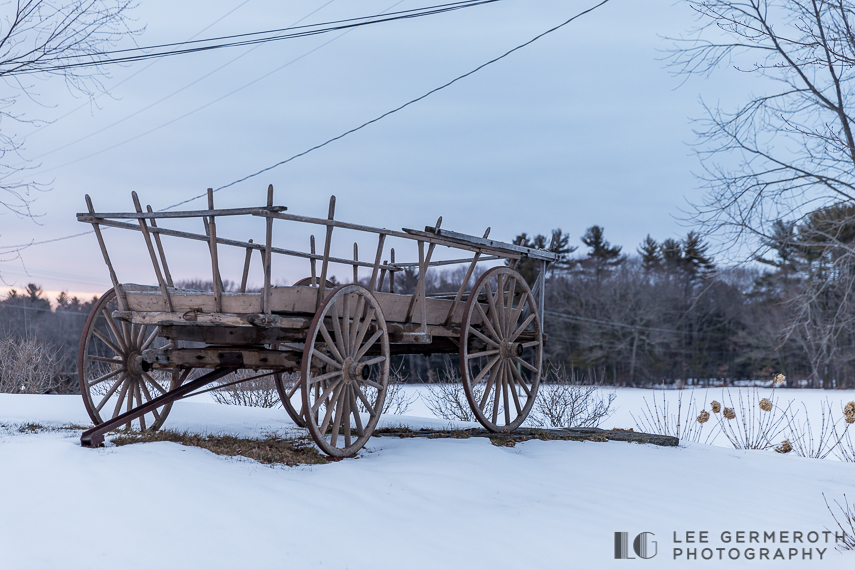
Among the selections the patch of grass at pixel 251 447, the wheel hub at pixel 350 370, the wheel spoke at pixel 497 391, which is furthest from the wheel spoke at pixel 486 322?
the patch of grass at pixel 251 447

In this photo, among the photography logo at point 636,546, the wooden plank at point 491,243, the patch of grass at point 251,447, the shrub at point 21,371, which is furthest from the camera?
the shrub at point 21,371

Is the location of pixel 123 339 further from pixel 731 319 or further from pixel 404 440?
pixel 731 319

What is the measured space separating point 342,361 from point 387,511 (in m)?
1.64

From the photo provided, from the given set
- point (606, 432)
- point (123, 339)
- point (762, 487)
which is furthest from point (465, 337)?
point (123, 339)

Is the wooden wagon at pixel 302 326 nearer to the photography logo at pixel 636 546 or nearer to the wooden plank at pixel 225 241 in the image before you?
the wooden plank at pixel 225 241

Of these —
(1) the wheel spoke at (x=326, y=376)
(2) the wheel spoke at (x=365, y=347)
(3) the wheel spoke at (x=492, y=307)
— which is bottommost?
(1) the wheel spoke at (x=326, y=376)

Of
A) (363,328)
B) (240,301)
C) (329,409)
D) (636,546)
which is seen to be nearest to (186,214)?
(240,301)

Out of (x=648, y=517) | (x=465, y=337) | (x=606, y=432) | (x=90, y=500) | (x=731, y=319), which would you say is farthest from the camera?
(x=731, y=319)

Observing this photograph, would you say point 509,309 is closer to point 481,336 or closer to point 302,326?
point 481,336

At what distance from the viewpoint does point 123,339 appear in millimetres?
7090

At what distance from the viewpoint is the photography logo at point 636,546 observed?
4.26 meters

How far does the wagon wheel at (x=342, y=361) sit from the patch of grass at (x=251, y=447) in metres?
0.23

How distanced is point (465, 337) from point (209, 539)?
11.6ft

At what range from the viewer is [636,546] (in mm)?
4395
